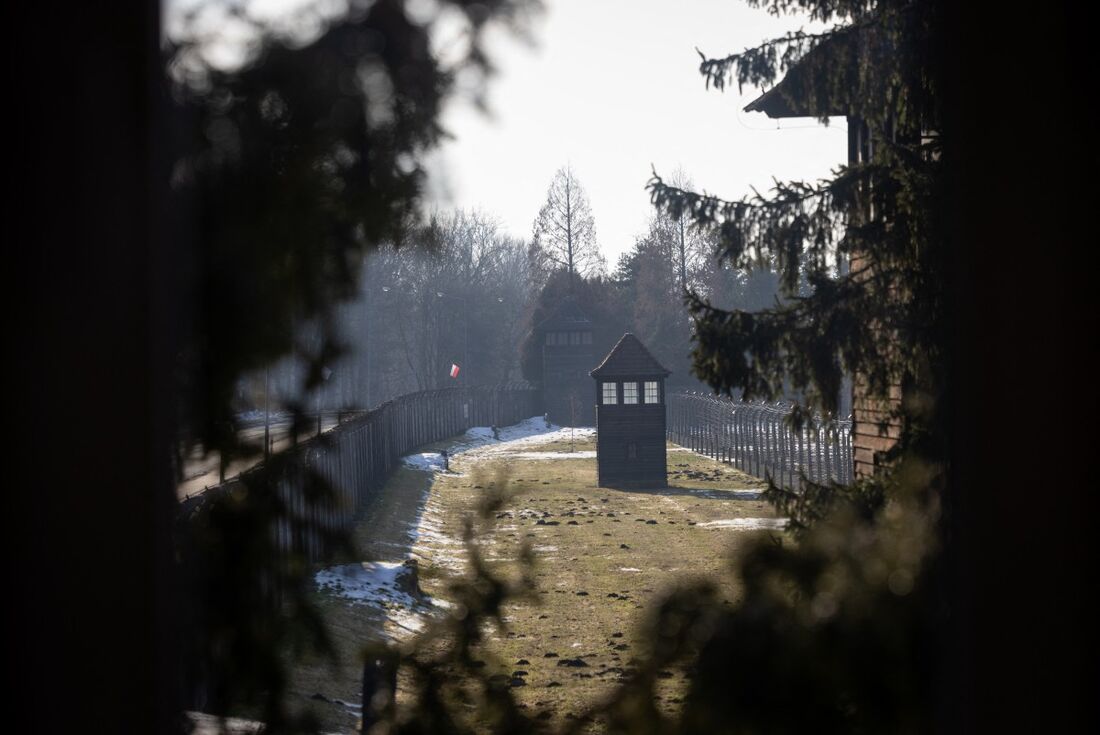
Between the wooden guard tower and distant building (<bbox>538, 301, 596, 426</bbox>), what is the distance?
2744 cm

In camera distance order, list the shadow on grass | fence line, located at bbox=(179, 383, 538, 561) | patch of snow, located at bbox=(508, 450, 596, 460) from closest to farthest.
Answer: fence line, located at bbox=(179, 383, 538, 561) → the shadow on grass → patch of snow, located at bbox=(508, 450, 596, 460)

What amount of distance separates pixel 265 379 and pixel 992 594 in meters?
1.63

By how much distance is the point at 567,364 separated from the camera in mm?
56594

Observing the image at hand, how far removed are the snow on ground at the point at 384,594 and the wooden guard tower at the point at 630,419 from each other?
15.9 metres

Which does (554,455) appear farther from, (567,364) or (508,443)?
(567,364)

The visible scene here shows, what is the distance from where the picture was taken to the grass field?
7344 mm

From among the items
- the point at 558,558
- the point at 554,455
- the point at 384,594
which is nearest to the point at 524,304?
the point at 554,455

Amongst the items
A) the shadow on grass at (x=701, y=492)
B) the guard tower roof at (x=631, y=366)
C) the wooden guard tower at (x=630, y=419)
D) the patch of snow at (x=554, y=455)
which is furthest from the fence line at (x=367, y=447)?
the shadow on grass at (x=701, y=492)

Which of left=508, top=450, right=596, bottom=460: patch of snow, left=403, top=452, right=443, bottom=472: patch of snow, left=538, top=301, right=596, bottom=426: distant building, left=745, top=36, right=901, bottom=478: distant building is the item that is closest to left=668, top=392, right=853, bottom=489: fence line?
left=508, top=450, right=596, bottom=460: patch of snow

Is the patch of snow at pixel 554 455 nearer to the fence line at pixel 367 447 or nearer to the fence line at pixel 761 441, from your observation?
the fence line at pixel 367 447

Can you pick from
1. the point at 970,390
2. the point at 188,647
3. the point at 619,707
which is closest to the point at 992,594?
the point at 970,390

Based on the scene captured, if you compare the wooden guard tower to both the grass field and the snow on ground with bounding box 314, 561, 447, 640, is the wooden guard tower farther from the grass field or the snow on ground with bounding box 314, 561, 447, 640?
the snow on ground with bounding box 314, 561, 447, 640

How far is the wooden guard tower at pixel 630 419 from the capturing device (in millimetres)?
27016

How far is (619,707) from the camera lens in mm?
2242
